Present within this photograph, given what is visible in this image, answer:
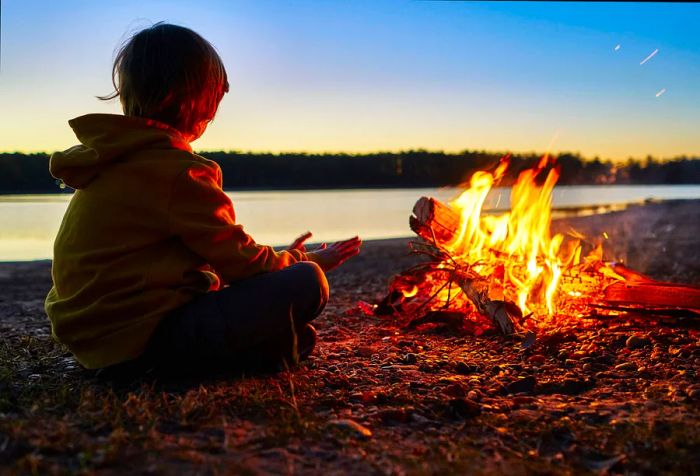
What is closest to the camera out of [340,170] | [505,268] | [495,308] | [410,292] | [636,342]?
[636,342]

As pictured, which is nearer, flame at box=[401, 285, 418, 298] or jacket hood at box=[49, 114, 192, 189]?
jacket hood at box=[49, 114, 192, 189]

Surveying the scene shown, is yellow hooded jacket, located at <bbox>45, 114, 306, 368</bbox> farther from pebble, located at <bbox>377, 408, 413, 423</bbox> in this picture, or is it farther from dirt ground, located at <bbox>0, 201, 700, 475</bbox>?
pebble, located at <bbox>377, 408, 413, 423</bbox>

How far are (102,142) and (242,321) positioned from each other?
0.96m

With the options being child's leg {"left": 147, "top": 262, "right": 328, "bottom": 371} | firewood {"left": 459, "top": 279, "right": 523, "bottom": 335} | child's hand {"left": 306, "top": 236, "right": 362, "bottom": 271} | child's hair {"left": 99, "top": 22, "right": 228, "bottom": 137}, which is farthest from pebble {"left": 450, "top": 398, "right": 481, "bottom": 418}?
child's hair {"left": 99, "top": 22, "right": 228, "bottom": 137}

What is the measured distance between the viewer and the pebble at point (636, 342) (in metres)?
3.29

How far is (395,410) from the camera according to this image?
2.34 m

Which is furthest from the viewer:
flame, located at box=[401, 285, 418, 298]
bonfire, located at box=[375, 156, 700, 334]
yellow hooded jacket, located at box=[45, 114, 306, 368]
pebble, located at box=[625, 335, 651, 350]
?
flame, located at box=[401, 285, 418, 298]

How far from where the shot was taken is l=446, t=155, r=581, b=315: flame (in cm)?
400

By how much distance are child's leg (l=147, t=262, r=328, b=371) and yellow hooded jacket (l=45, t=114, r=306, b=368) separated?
2.8 inches

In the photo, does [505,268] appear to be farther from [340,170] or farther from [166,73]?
[340,170]

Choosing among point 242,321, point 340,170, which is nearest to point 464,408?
point 242,321

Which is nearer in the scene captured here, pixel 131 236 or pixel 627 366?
pixel 131 236

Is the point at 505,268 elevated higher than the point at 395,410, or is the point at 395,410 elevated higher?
the point at 505,268

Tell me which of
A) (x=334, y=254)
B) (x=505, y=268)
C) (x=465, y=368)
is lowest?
(x=465, y=368)
